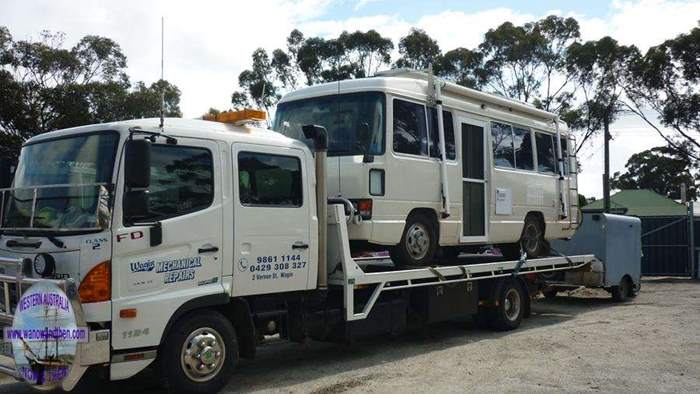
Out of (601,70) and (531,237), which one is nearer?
(531,237)

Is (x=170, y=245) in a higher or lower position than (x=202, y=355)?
higher

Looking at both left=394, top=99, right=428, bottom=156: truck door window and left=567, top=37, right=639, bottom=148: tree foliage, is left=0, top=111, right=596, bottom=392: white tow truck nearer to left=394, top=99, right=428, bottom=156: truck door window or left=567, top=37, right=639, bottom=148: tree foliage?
left=394, top=99, right=428, bottom=156: truck door window

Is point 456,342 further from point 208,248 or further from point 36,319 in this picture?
point 36,319

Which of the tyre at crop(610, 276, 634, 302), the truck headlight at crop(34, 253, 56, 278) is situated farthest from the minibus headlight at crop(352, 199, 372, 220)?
the tyre at crop(610, 276, 634, 302)

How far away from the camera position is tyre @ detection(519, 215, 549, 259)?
11203 millimetres

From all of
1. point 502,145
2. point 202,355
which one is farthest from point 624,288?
point 202,355

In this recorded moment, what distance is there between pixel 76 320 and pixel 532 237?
8074mm

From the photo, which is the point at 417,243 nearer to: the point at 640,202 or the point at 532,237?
the point at 532,237

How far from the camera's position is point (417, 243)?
8820 millimetres

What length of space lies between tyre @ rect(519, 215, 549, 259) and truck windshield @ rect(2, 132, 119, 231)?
24.0ft

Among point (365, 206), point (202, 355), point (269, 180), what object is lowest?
point (202, 355)

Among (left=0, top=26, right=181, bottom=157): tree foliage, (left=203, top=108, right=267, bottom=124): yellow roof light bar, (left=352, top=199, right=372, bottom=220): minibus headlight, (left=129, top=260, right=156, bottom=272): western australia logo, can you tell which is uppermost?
(left=0, top=26, right=181, bottom=157): tree foliage

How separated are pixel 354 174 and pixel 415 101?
4.91ft

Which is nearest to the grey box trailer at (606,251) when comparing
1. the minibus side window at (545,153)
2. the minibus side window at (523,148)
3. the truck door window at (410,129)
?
the minibus side window at (545,153)
